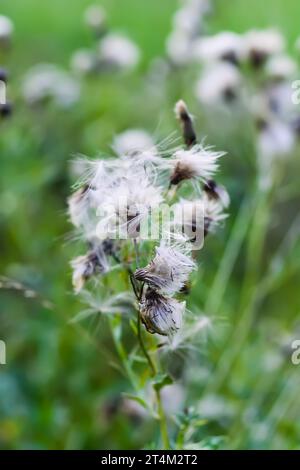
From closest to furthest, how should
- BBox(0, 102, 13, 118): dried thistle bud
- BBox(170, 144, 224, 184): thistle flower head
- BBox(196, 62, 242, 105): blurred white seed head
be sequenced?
BBox(170, 144, 224, 184): thistle flower head → BBox(0, 102, 13, 118): dried thistle bud → BBox(196, 62, 242, 105): blurred white seed head

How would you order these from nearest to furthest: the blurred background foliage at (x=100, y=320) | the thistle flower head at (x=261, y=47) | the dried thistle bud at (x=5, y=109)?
the dried thistle bud at (x=5, y=109) < the blurred background foliage at (x=100, y=320) < the thistle flower head at (x=261, y=47)

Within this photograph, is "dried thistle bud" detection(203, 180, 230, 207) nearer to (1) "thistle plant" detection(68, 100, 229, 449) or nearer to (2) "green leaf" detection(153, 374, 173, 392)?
(1) "thistle plant" detection(68, 100, 229, 449)

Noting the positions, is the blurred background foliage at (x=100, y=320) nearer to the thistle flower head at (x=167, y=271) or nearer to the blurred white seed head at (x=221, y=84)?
the blurred white seed head at (x=221, y=84)

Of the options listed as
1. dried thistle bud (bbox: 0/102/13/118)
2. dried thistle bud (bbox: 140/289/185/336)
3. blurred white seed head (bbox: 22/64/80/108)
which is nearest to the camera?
dried thistle bud (bbox: 140/289/185/336)

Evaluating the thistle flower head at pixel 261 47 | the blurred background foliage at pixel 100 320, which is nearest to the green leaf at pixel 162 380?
the blurred background foliage at pixel 100 320

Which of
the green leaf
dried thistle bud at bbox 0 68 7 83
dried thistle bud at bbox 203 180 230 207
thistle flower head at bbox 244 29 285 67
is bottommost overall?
the green leaf

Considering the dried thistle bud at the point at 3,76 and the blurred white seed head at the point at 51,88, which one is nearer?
the dried thistle bud at the point at 3,76

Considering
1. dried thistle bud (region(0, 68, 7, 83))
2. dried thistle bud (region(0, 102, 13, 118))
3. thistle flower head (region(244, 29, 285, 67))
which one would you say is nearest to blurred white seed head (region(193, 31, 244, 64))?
thistle flower head (region(244, 29, 285, 67))

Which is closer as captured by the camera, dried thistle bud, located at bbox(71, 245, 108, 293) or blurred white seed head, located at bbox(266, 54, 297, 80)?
dried thistle bud, located at bbox(71, 245, 108, 293)

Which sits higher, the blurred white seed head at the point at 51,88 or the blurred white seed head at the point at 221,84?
the blurred white seed head at the point at 51,88

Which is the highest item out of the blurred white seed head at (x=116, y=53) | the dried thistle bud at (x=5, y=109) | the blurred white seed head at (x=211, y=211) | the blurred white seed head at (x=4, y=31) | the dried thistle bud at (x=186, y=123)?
the blurred white seed head at (x=116, y=53)
